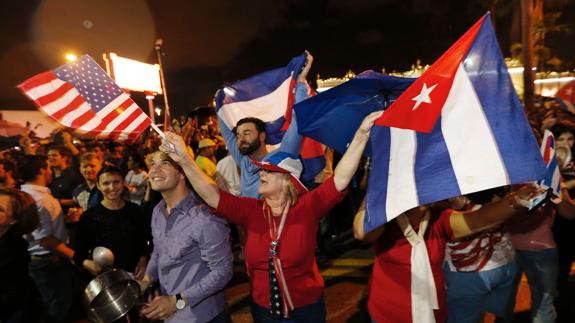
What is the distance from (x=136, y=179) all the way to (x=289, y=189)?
4782 mm

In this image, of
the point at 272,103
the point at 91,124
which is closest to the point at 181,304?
the point at 91,124

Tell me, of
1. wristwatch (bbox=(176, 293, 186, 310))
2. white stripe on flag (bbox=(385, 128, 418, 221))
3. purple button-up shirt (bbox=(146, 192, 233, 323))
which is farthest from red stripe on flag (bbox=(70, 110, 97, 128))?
white stripe on flag (bbox=(385, 128, 418, 221))

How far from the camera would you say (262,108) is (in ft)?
16.2

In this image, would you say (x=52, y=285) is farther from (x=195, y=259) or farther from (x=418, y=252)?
(x=418, y=252)

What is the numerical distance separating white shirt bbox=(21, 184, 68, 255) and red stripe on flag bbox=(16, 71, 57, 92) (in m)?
1.99

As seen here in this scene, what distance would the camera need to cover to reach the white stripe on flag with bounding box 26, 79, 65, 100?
7.37ft

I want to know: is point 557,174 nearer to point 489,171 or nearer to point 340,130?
point 489,171

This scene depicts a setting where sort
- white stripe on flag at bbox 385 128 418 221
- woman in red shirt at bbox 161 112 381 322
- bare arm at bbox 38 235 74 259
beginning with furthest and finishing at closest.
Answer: bare arm at bbox 38 235 74 259
woman in red shirt at bbox 161 112 381 322
white stripe on flag at bbox 385 128 418 221

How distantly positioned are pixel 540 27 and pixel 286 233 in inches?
771

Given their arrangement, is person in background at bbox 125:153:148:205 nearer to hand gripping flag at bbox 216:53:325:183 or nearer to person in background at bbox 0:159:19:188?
person in background at bbox 0:159:19:188

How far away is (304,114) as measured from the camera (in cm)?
309

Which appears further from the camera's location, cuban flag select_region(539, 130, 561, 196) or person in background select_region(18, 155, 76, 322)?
person in background select_region(18, 155, 76, 322)

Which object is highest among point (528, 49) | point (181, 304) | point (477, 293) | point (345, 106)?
point (528, 49)

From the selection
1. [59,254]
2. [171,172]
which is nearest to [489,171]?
[171,172]
